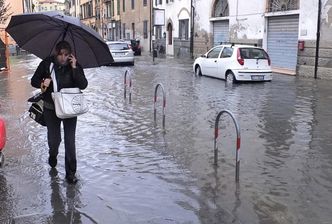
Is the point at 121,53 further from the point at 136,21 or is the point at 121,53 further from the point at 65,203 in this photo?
the point at 136,21

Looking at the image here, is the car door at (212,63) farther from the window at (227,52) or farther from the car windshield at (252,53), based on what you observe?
the car windshield at (252,53)

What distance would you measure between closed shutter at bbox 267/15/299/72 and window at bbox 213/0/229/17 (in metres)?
5.50

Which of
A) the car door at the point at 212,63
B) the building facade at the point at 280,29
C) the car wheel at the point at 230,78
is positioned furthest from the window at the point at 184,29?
the car wheel at the point at 230,78

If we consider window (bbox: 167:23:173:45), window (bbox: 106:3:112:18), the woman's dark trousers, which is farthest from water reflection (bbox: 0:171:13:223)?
window (bbox: 106:3:112:18)

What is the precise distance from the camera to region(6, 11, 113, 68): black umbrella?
5859 millimetres

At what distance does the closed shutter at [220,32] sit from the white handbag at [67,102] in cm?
2458

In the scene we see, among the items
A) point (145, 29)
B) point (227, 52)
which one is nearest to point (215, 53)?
point (227, 52)

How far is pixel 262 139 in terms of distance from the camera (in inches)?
335

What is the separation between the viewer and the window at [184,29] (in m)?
35.8

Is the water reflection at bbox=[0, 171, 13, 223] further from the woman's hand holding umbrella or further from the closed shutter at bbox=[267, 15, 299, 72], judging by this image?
the closed shutter at bbox=[267, 15, 299, 72]

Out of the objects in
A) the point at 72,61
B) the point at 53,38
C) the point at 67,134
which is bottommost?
the point at 67,134

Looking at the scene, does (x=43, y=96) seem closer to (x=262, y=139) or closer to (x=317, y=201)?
(x=317, y=201)

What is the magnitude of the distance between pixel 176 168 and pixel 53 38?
239cm

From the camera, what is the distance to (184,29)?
1443 inches
